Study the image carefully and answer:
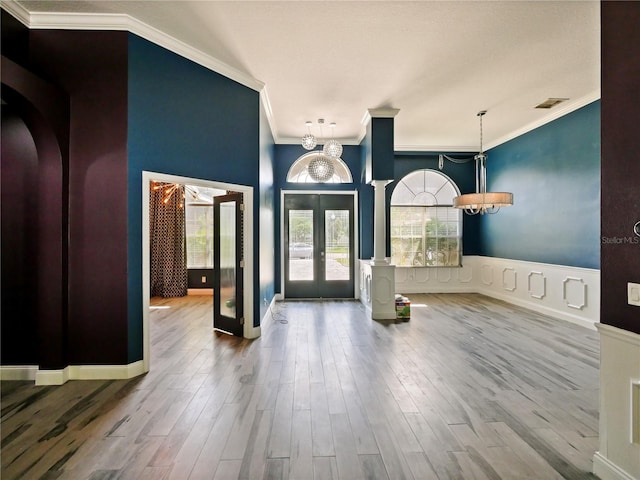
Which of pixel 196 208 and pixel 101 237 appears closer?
pixel 101 237

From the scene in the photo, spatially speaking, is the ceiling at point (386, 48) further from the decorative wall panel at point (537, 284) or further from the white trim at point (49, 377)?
the white trim at point (49, 377)

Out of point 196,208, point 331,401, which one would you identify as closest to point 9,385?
point 331,401

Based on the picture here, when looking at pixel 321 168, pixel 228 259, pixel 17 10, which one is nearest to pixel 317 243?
pixel 321 168

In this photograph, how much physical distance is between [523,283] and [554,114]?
3.06 meters

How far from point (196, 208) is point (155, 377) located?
5305mm

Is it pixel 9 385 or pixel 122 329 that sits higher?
pixel 122 329

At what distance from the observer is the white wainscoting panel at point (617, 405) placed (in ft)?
5.56

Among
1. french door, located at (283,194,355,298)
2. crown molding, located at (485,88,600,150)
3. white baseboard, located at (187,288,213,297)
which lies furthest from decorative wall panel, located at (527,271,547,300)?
white baseboard, located at (187,288,213,297)

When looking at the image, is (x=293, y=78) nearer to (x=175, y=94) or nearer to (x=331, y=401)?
(x=175, y=94)

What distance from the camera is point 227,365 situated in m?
3.39

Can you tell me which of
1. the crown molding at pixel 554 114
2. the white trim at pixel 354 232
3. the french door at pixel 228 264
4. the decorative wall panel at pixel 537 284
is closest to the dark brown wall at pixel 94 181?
the french door at pixel 228 264

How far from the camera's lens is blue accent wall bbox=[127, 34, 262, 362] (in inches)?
122

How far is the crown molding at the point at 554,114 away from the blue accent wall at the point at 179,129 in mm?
4859

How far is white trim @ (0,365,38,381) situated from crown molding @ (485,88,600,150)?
766 centimetres
